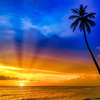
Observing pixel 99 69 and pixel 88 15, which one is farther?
pixel 88 15


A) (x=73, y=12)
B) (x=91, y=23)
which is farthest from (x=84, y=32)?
(x=73, y=12)

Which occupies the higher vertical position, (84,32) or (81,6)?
(81,6)

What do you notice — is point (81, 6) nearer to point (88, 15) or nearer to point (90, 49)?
point (88, 15)

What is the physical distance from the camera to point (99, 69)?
3016cm

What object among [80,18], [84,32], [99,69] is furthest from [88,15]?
[99,69]

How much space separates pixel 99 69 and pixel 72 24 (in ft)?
37.6

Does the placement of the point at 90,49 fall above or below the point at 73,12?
below

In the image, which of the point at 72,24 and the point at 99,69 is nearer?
the point at 99,69

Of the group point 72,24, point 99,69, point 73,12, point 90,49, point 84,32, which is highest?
point 73,12

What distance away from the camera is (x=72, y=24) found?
32.7 metres

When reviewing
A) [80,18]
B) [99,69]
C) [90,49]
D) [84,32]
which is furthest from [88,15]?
[99,69]

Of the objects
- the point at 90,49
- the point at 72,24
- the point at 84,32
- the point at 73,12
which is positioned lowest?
the point at 90,49

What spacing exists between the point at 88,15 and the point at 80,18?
6.35 feet

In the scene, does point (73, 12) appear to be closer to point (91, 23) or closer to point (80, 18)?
point (80, 18)
